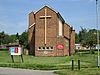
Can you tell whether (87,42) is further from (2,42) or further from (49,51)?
(2,42)

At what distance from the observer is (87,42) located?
12219cm

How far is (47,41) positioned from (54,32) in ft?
9.41

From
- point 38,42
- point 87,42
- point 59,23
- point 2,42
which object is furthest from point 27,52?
point 2,42

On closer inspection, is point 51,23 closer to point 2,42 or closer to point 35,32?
point 35,32

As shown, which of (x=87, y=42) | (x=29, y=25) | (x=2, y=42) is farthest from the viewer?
(x=2, y=42)

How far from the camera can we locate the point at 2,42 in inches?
7746

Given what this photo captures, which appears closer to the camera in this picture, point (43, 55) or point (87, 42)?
point (43, 55)

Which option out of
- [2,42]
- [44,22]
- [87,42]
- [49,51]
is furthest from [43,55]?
[2,42]

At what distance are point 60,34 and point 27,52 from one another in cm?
978

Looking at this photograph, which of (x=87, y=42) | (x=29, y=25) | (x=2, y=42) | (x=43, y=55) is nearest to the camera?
(x=43, y=55)

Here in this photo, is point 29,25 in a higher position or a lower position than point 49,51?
higher

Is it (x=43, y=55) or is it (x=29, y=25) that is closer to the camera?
(x=43, y=55)

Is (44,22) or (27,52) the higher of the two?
(44,22)

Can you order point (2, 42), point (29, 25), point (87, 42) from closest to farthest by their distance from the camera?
1. point (29, 25)
2. point (87, 42)
3. point (2, 42)
